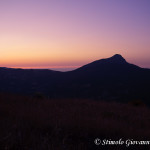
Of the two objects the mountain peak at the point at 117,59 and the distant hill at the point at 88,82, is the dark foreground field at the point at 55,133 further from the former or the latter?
the mountain peak at the point at 117,59

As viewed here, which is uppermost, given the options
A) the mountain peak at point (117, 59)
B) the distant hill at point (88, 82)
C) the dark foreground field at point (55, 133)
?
the mountain peak at point (117, 59)

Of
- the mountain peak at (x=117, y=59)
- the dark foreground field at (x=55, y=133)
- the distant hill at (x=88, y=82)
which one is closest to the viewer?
the dark foreground field at (x=55, y=133)

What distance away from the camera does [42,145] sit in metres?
3.79

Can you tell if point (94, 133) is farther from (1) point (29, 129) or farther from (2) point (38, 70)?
(2) point (38, 70)

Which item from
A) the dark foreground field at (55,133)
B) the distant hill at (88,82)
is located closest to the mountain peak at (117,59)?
the distant hill at (88,82)

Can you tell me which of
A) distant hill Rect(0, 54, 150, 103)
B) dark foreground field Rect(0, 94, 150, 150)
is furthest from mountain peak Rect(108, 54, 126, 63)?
dark foreground field Rect(0, 94, 150, 150)

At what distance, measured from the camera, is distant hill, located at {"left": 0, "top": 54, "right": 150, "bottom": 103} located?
138 feet

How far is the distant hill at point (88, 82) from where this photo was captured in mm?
42031

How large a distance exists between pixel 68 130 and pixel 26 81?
62.8m

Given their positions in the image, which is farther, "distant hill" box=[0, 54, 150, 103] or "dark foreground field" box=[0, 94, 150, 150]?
"distant hill" box=[0, 54, 150, 103]

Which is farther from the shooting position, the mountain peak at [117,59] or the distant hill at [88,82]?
the mountain peak at [117,59]

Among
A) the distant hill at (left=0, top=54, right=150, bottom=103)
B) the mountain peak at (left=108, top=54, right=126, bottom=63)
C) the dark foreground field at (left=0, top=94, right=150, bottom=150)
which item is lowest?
the distant hill at (left=0, top=54, right=150, bottom=103)

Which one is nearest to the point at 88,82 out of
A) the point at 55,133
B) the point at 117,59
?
the point at 117,59

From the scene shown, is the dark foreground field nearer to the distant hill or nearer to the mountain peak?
the distant hill
